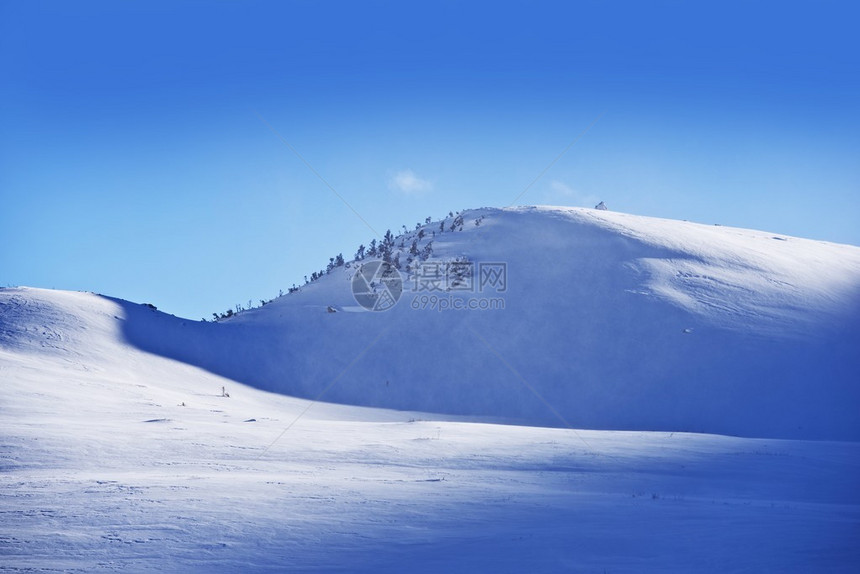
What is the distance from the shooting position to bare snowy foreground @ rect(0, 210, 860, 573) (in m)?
6.75

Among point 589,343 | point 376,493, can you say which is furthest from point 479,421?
point 376,493

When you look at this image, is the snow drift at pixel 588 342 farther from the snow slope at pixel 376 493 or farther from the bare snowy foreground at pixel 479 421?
the snow slope at pixel 376 493

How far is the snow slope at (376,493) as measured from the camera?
6336 mm

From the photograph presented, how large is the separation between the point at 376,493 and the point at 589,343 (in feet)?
49.0

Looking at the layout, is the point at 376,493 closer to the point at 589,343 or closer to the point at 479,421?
the point at 479,421

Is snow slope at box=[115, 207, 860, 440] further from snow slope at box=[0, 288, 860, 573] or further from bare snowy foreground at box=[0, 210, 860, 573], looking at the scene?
snow slope at box=[0, 288, 860, 573]

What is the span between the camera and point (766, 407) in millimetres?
19359

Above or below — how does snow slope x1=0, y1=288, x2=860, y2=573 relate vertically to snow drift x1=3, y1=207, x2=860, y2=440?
below

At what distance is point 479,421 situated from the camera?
66.2 feet

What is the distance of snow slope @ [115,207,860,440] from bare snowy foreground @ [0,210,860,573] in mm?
86

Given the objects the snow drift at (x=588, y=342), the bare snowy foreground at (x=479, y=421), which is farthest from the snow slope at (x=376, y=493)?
the snow drift at (x=588, y=342)

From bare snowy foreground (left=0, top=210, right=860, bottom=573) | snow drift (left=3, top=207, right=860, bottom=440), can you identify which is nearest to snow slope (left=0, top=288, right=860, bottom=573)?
bare snowy foreground (left=0, top=210, right=860, bottom=573)

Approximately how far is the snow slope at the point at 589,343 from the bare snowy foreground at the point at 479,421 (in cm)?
9

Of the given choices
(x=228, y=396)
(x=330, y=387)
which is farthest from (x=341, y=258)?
(x=228, y=396)
